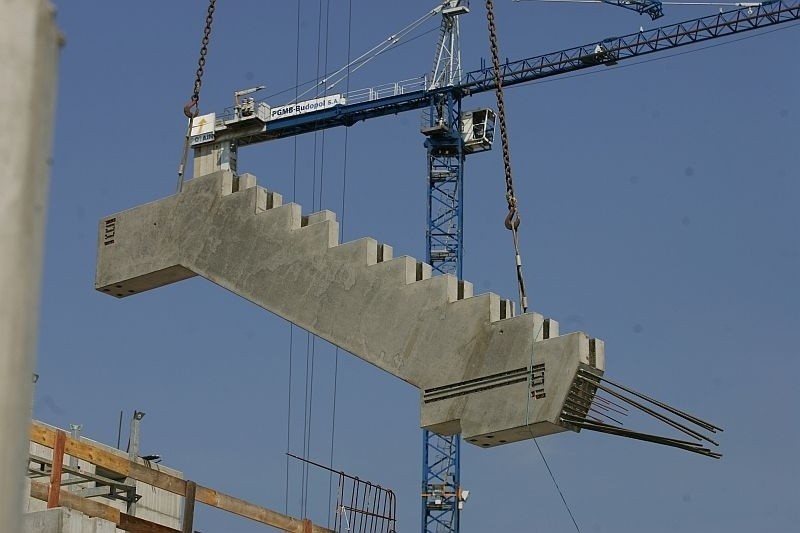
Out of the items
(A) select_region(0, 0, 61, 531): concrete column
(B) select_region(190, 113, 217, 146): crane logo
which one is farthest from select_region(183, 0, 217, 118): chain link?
(B) select_region(190, 113, 217, 146): crane logo

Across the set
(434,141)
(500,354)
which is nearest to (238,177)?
(500,354)

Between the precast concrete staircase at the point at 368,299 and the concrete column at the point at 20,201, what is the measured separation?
1770 cm

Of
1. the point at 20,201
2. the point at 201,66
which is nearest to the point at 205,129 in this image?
the point at 201,66

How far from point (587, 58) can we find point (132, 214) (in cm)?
5872

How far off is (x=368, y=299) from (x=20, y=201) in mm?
20236

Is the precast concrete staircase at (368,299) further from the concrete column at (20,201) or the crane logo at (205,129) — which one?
the crane logo at (205,129)

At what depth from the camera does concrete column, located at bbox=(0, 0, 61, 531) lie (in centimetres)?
320

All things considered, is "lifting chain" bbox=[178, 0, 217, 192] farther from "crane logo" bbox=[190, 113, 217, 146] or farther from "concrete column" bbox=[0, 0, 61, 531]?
"crane logo" bbox=[190, 113, 217, 146]

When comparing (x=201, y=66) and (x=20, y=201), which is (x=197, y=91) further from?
(x=20, y=201)

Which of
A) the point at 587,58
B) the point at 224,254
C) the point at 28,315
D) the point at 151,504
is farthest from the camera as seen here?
the point at 587,58

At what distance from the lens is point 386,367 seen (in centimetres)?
2320

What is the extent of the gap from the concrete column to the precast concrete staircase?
17.7m

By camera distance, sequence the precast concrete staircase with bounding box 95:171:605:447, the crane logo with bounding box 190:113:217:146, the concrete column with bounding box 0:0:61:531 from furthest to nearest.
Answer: the crane logo with bounding box 190:113:217:146 → the precast concrete staircase with bounding box 95:171:605:447 → the concrete column with bounding box 0:0:61:531

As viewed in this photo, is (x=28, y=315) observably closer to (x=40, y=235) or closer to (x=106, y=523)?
(x=40, y=235)
